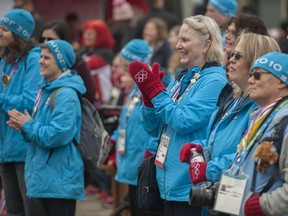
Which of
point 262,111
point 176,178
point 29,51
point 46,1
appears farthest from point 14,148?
point 46,1

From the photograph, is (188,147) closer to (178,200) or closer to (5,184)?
(178,200)

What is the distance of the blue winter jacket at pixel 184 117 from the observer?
21.3 feet

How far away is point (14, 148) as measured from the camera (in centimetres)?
831

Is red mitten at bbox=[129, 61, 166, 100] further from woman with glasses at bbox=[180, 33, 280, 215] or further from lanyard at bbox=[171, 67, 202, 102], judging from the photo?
woman with glasses at bbox=[180, 33, 280, 215]

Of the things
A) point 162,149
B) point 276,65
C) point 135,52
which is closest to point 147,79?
point 162,149

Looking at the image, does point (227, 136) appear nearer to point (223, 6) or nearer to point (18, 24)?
point (18, 24)

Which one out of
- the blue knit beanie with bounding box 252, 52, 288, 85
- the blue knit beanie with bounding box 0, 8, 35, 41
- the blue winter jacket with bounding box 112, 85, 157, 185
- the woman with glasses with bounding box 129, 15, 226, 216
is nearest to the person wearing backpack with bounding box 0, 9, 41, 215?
the blue knit beanie with bounding box 0, 8, 35, 41

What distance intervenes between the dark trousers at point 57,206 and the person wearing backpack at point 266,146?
101 inches

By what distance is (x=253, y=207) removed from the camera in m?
5.31

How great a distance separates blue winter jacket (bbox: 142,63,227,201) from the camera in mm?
6480

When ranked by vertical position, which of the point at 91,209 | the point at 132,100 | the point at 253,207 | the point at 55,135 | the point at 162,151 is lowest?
the point at 91,209

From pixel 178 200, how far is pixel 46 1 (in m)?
9.73

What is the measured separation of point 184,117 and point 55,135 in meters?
1.58

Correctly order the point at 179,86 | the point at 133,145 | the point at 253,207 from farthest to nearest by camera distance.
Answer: the point at 133,145 < the point at 179,86 < the point at 253,207
